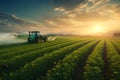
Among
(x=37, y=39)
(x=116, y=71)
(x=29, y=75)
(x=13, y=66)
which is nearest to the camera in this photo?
(x=29, y=75)

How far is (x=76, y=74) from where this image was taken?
1070 cm

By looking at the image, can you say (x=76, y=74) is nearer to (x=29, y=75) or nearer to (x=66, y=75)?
(x=66, y=75)

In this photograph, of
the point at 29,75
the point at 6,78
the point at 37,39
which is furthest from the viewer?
the point at 37,39

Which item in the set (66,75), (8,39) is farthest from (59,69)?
(8,39)

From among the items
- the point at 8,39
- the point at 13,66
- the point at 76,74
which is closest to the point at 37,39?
the point at 8,39

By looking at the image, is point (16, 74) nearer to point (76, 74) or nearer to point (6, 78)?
point (6, 78)

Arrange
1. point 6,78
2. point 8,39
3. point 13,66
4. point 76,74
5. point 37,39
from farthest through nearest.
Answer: point 8,39, point 37,39, point 13,66, point 76,74, point 6,78

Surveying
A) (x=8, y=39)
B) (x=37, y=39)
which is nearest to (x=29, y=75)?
(x=37, y=39)

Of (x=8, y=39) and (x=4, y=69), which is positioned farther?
(x=8, y=39)

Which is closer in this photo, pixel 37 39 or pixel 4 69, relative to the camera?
pixel 4 69

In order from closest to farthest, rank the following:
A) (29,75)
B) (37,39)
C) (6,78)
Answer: (6,78)
(29,75)
(37,39)

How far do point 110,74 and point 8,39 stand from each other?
35009 millimetres

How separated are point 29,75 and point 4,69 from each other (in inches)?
107

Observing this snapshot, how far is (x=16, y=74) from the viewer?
32.2ft
